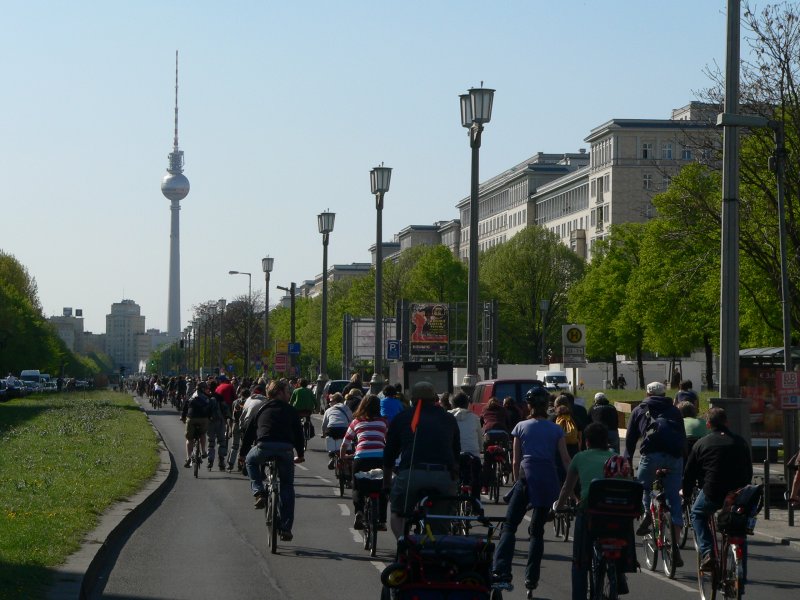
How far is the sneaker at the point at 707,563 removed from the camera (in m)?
12.4

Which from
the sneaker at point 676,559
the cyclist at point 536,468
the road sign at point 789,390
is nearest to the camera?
the cyclist at point 536,468

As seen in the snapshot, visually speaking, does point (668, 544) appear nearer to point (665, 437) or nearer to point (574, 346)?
point (665, 437)

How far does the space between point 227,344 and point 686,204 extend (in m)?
101

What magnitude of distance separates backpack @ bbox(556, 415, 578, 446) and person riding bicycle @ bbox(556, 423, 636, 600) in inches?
310

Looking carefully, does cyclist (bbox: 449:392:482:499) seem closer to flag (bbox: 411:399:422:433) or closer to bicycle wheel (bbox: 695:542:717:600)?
flag (bbox: 411:399:422:433)

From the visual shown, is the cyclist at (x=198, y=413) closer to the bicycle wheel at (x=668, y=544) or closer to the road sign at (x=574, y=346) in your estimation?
the road sign at (x=574, y=346)

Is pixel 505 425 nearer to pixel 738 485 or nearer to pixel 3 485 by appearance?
pixel 3 485

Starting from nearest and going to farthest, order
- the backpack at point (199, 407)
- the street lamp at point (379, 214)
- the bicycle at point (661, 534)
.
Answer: the bicycle at point (661, 534) < the backpack at point (199, 407) < the street lamp at point (379, 214)

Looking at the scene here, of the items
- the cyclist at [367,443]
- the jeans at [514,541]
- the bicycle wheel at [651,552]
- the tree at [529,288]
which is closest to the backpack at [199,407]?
the cyclist at [367,443]

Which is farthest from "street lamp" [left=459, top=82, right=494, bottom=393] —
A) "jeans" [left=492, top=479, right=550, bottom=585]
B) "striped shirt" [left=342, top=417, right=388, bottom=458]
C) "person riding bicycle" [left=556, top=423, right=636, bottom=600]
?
"person riding bicycle" [left=556, top=423, right=636, bottom=600]

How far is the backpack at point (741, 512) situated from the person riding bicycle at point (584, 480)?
84 cm

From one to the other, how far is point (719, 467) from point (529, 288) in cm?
9735

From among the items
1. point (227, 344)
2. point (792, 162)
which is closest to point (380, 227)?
point (792, 162)

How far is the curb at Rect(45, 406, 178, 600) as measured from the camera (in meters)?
12.3
